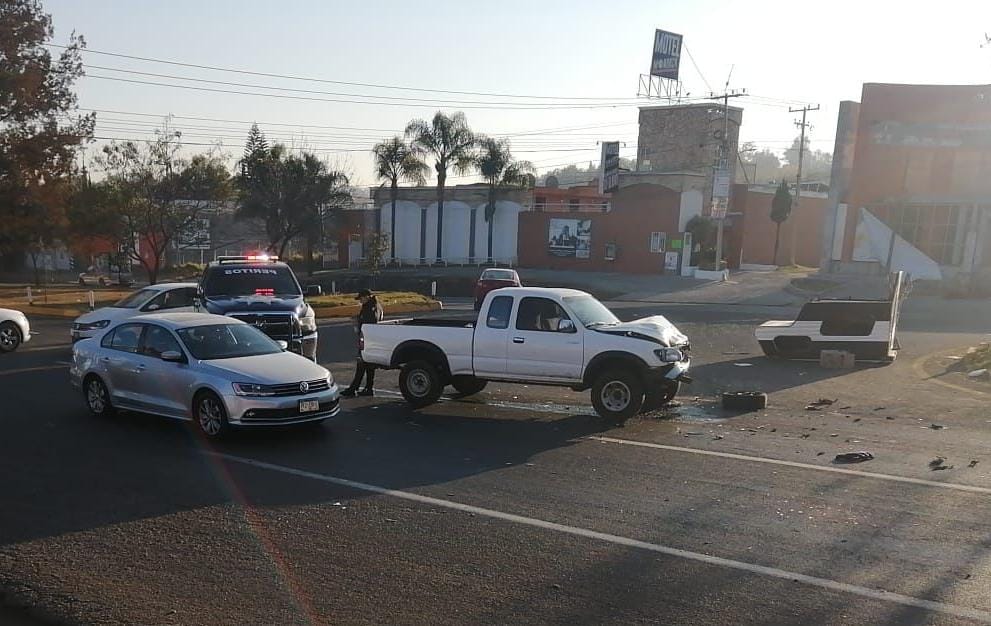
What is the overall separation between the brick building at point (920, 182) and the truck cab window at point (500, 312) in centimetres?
3318

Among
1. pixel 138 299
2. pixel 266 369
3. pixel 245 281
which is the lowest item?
pixel 138 299

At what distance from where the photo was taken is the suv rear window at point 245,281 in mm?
17453

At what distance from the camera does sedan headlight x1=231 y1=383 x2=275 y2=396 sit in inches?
401

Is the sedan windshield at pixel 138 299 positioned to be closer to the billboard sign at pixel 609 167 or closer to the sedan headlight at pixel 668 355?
the sedan headlight at pixel 668 355

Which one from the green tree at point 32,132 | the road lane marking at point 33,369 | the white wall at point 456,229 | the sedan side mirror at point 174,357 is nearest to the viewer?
the sedan side mirror at point 174,357

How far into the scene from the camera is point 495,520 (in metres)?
7.44

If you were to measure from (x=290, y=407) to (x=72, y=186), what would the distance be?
28.5m

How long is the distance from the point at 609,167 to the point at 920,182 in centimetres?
1877

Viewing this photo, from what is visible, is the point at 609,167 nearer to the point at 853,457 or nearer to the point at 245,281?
the point at 245,281

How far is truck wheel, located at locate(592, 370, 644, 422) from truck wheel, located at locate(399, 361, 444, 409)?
2527 mm

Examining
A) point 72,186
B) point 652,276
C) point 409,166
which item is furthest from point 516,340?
point 409,166

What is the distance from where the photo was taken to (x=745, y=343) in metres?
22.9

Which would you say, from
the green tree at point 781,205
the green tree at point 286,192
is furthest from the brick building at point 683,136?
the green tree at point 286,192

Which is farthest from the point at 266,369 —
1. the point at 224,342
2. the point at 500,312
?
the point at 500,312
